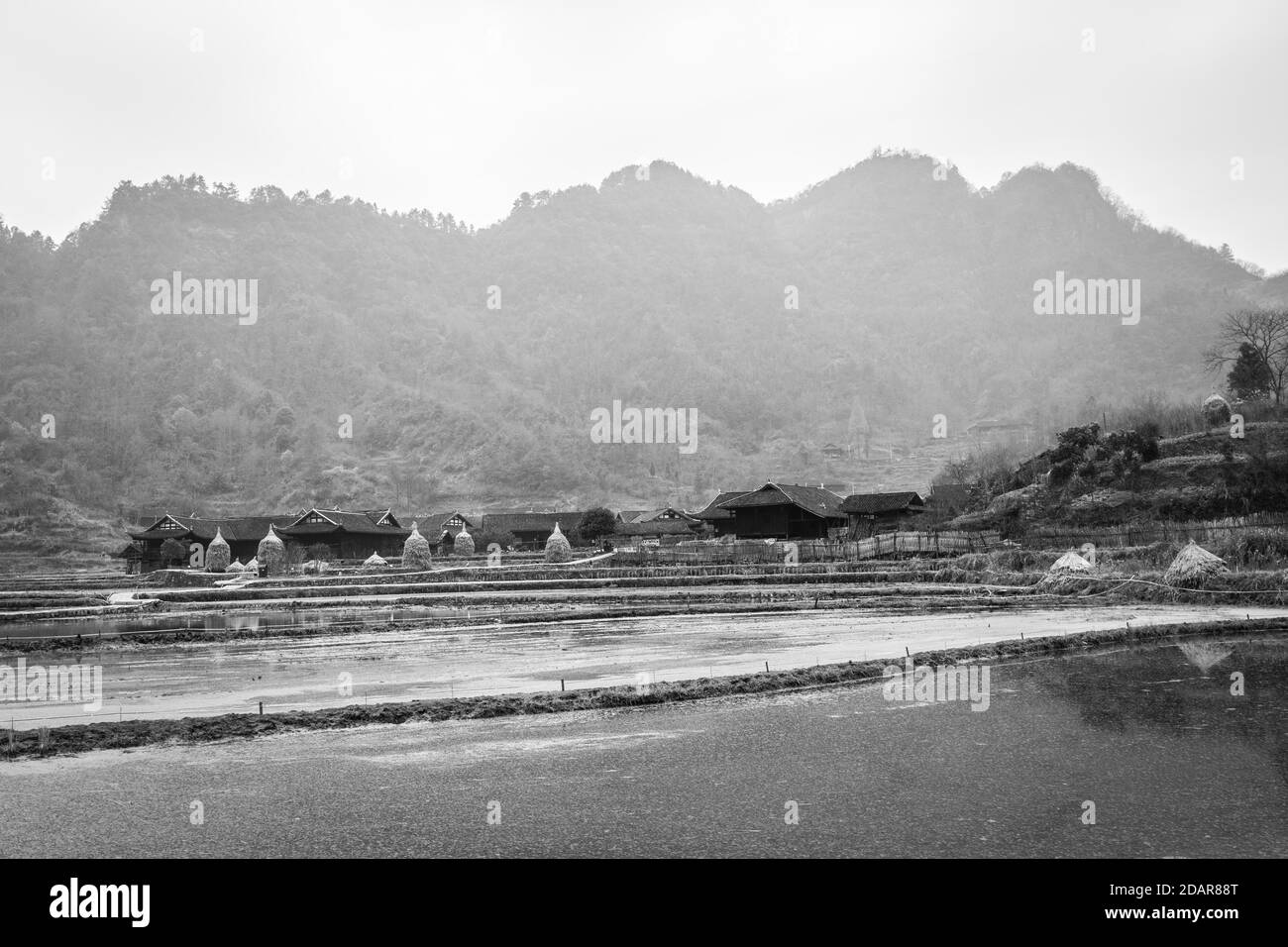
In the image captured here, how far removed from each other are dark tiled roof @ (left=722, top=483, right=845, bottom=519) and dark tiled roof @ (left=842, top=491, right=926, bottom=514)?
168cm

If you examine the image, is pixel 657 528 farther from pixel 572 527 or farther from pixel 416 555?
pixel 416 555

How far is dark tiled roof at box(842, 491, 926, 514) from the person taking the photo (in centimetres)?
6856

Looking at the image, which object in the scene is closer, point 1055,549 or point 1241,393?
point 1055,549

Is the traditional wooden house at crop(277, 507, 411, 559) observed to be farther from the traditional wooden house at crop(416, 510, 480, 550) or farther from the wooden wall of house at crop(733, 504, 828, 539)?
the wooden wall of house at crop(733, 504, 828, 539)

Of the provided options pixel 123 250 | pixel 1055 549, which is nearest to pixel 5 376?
pixel 123 250

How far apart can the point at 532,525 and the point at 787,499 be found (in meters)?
28.9

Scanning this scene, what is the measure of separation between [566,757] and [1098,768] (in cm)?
516

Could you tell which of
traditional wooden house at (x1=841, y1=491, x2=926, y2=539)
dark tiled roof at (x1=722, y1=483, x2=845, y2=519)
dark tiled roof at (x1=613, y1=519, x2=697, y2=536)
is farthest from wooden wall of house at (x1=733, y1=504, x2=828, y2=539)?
dark tiled roof at (x1=613, y1=519, x2=697, y2=536)

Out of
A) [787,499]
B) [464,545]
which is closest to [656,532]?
[787,499]

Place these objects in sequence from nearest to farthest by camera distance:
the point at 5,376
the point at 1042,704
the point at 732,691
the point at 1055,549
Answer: the point at 1042,704
the point at 732,691
the point at 1055,549
the point at 5,376

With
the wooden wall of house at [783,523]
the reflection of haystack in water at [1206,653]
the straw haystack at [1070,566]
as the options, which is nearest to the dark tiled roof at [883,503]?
the wooden wall of house at [783,523]

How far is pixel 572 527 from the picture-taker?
8006 centimetres
